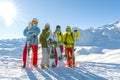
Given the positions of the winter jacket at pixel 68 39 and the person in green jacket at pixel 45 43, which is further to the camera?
the winter jacket at pixel 68 39

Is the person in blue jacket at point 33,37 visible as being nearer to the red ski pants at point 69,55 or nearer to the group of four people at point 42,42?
the group of four people at point 42,42

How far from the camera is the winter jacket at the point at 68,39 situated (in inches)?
603

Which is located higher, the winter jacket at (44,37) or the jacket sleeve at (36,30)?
the jacket sleeve at (36,30)

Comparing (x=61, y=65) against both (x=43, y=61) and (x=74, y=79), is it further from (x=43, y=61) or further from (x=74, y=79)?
(x=74, y=79)

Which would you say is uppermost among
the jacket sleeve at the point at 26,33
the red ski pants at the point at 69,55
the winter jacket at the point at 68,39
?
the jacket sleeve at the point at 26,33

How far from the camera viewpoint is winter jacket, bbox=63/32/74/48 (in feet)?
50.3

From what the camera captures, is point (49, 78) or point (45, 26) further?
point (45, 26)

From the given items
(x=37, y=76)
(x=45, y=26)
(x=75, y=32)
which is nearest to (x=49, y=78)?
(x=37, y=76)

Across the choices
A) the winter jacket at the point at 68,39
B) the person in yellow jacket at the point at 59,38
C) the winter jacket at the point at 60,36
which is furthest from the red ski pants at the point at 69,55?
the winter jacket at the point at 60,36

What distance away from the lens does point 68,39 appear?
1544 cm

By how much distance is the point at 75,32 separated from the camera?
15789mm

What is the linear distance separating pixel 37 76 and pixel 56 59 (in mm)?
3691

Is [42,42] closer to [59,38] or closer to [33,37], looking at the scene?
[33,37]

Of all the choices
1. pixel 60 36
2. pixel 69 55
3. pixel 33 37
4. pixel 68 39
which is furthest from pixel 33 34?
pixel 69 55
